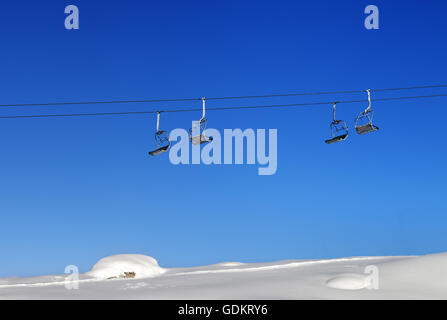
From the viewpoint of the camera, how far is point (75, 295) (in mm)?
17453

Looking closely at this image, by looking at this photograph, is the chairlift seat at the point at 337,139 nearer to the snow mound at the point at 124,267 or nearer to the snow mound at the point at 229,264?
the snow mound at the point at 229,264

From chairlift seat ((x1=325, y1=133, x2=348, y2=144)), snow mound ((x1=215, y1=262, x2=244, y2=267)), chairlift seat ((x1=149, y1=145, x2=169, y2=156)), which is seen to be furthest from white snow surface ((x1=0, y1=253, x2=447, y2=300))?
snow mound ((x1=215, y1=262, x2=244, y2=267))

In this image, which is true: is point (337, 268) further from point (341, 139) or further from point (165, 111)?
point (165, 111)

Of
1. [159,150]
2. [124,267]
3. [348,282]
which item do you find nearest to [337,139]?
[348,282]

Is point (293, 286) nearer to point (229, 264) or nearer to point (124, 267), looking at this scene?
point (229, 264)

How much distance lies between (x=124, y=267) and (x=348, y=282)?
64.6 ft

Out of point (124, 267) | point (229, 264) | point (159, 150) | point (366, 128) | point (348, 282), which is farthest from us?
point (124, 267)

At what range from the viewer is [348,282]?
17484 millimetres

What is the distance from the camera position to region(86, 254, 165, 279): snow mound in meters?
33.0

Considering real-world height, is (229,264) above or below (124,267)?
below

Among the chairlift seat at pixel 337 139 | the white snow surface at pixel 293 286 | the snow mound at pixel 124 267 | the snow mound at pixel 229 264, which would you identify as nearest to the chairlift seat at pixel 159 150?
the white snow surface at pixel 293 286

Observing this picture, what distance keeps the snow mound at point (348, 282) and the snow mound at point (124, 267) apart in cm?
1624
